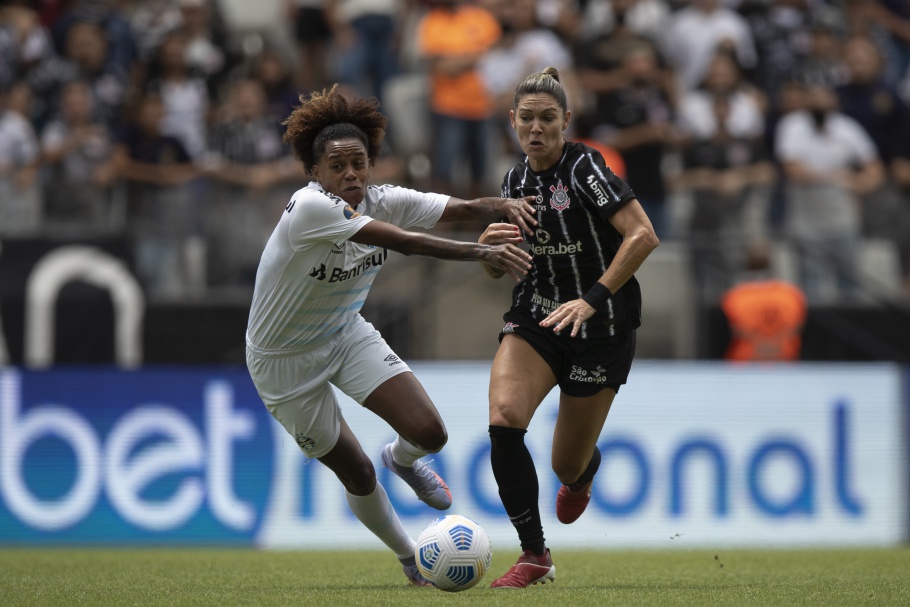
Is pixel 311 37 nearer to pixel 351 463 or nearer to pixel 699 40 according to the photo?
pixel 699 40

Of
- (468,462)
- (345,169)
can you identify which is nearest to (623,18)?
(468,462)

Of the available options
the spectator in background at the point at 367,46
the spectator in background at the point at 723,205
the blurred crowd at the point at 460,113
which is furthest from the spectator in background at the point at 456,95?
the spectator in background at the point at 723,205

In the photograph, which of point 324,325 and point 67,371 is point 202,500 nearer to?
point 67,371

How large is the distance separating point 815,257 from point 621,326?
19.0 feet

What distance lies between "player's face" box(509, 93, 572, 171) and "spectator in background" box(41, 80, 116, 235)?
20.8ft

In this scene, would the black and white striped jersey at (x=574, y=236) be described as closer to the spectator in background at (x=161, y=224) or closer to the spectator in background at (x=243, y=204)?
the spectator in background at (x=243, y=204)

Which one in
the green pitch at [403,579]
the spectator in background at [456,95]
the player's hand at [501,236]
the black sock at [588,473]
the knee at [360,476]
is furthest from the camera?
the spectator in background at [456,95]

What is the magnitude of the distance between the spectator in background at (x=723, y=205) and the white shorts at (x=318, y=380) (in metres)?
5.78

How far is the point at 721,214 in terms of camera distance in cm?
1276

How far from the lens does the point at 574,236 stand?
23.5 ft

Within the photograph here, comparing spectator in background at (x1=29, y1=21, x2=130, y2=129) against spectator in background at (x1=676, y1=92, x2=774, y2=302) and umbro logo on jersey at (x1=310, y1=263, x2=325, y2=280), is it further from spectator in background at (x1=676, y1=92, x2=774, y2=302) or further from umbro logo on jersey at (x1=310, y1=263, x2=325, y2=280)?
umbro logo on jersey at (x1=310, y1=263, x2=325, y2=280)

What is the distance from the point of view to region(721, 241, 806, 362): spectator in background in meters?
12.3

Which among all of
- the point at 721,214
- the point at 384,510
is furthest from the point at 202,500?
the point at 721,214

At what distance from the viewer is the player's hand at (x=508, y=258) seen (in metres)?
6.65
